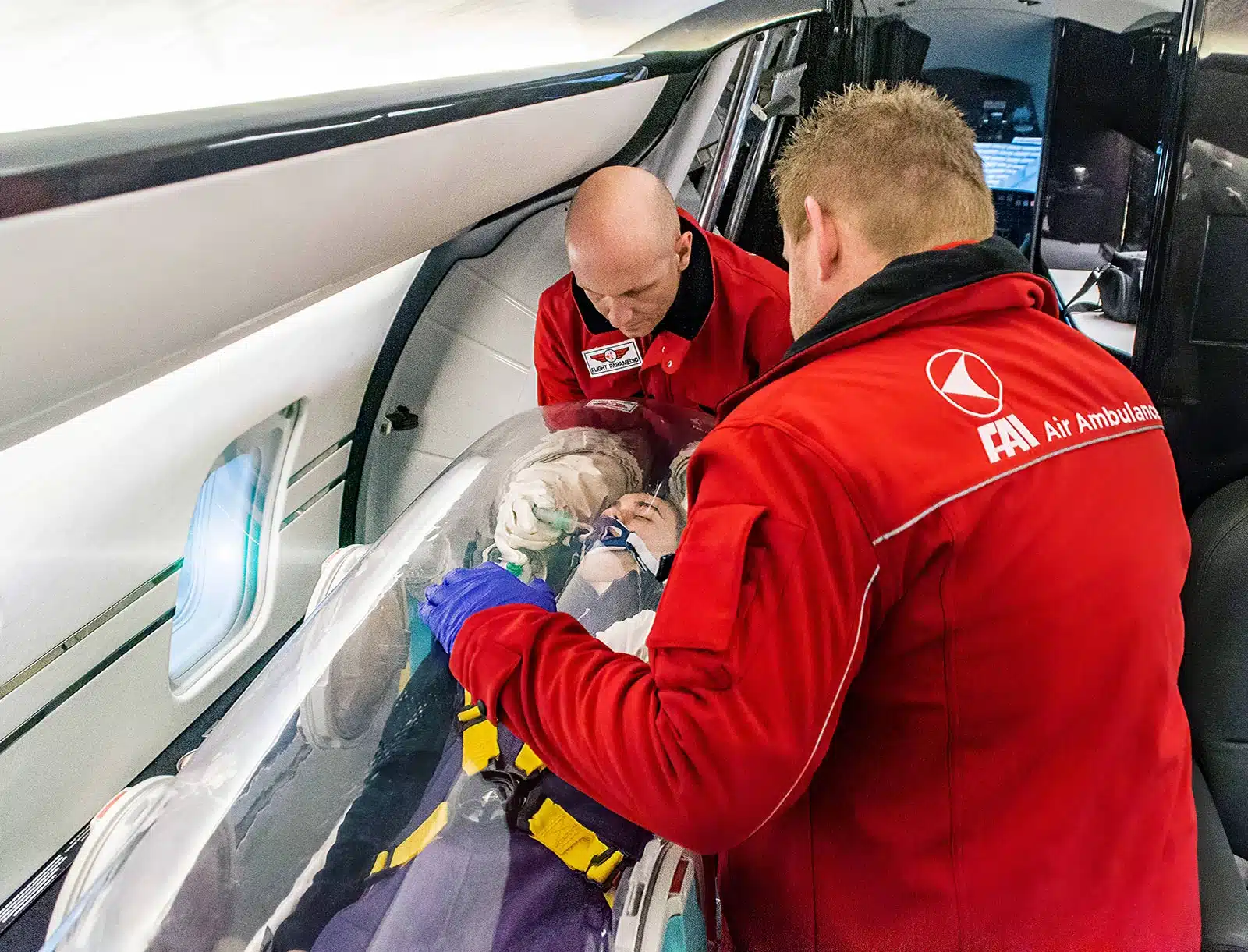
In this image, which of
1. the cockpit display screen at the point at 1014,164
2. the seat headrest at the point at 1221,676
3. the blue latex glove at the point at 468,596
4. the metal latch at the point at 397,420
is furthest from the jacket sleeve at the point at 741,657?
the cockpit display screen at the point at 1014,164

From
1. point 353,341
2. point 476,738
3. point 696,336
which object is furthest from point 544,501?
point 353,341

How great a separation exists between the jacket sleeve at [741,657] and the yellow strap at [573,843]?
0.40m

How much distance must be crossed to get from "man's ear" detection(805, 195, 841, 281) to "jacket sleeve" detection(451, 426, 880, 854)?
1.43 ft

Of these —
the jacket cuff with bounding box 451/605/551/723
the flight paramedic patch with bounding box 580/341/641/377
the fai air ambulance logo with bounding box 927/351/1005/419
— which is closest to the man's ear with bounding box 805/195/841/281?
the fai air ambulance logo with bounding box 927/351/1005/419

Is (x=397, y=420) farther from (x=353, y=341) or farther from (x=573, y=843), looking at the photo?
(x=573, y=843)

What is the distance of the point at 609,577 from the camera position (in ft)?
6.82

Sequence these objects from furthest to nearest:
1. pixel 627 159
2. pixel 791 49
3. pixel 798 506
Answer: pixel 791 49 < pixel 627 159 < pixel 798 506

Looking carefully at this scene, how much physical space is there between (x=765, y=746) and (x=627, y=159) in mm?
2430

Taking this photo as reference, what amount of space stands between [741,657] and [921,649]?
0.28 m

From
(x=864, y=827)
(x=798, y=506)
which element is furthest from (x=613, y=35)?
(x=864, y=827)

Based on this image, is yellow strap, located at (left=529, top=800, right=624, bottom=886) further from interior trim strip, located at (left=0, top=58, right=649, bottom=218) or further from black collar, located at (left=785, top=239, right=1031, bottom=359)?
interior trim strip, located at (left=0, top=58, right=649, bottom=218)

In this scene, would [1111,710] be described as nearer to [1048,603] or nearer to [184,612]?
[1048,603]

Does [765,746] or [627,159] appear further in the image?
[627,159]

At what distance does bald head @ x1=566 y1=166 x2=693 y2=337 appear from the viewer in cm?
258
